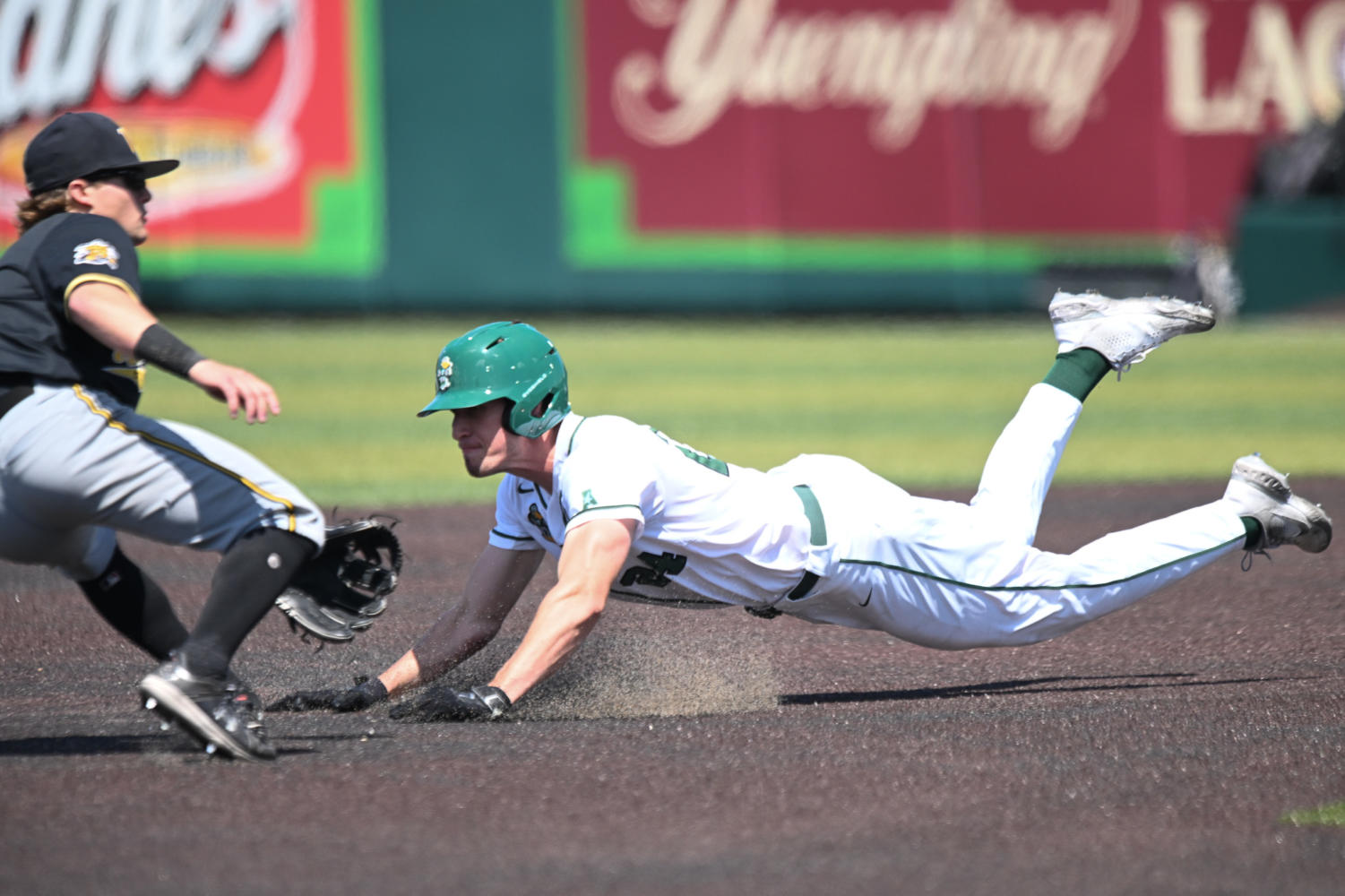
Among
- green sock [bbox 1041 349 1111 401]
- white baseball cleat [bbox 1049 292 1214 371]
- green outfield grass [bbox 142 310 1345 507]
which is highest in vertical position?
white baseball cleat [bbox 1049 292 1214 371]

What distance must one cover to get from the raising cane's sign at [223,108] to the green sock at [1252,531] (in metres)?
15.4

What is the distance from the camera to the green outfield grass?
35.0 ft

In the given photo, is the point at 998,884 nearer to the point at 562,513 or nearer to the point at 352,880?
the point at 352,880

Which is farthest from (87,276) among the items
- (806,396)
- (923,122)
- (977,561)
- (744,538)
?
(923,122)

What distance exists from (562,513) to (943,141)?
17064mm

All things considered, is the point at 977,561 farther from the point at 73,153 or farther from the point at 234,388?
the point at 73,153

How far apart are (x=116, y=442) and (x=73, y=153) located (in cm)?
76

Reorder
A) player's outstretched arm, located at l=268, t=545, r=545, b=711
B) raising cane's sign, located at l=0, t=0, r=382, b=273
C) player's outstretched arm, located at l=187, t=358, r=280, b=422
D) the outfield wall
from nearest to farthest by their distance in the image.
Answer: player's outstretched arm, located at l=187, t=358, r=280, b=422 < player's outstretched arm, located at l=268, t=545, r=545, b=711 < raising cane's sign, located at l=0, t=0, r=382, b=273 < the outfield wall

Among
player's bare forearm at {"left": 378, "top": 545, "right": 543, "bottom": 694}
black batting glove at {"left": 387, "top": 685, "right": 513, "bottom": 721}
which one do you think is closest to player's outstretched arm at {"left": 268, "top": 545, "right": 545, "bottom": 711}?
player's bare forearm at {"left": 378, "top": 545, "right": 543, "bottom": 694}

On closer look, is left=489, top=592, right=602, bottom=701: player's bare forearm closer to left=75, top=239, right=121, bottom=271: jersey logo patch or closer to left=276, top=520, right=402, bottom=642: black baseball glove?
left=276, top=520, right=402, bottom=642: black baseball glove

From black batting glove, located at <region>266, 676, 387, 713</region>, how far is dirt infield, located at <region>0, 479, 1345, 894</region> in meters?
0.07

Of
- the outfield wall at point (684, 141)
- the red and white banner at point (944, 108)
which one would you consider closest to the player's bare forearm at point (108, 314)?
the outfield wall at point (684, 141)

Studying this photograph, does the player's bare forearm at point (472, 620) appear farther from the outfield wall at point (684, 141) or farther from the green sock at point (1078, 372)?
the outfield wall at point (684, 141)

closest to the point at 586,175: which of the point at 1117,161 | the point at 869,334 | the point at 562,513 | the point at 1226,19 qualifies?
the point at 869,334
